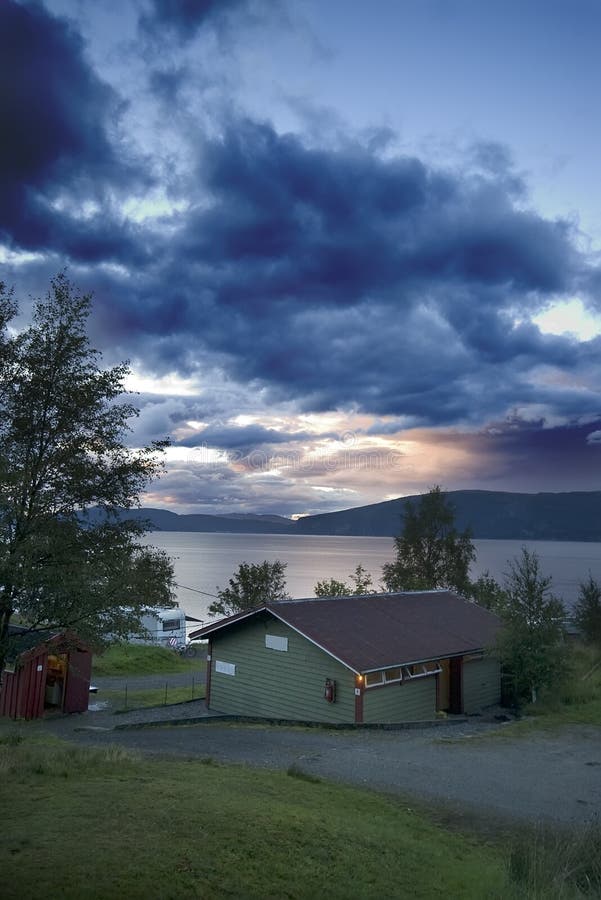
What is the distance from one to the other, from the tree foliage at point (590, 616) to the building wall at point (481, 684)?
1502 cm

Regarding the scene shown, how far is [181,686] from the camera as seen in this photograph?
36.5 meters

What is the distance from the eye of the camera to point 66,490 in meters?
16.5

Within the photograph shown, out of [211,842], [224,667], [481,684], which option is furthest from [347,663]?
[211,842]

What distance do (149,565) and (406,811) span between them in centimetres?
873

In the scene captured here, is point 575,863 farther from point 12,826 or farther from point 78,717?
point 78,717

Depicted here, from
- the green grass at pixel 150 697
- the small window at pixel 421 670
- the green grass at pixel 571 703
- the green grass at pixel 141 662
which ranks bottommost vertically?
the green grass at pixel 141 662

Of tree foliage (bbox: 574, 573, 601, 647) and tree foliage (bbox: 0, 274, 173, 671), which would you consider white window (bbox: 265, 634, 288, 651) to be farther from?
tree foliage (bbox: 574, 573, 601, 647)

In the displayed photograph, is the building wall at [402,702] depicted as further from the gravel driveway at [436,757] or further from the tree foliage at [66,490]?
the tree foliage at [66,490]

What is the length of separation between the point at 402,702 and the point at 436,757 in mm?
7235

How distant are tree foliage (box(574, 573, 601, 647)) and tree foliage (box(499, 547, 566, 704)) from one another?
637 inches

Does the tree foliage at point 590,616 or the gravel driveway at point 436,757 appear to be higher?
the tree foliage at point 590,616

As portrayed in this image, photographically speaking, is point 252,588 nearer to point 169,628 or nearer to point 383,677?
point 169,628

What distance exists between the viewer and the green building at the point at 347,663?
79.0ft

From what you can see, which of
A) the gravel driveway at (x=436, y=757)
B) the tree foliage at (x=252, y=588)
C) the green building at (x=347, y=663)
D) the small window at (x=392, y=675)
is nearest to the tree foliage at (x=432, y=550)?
the tree foliage at (x=252, y=588)
